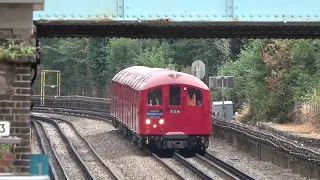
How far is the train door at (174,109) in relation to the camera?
69.2 ft

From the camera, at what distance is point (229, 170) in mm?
18406

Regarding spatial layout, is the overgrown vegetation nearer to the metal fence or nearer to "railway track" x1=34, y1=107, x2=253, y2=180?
the metal fence

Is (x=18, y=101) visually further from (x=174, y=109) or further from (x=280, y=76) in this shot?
(x=280, y=76)

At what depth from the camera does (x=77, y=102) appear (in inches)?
1751

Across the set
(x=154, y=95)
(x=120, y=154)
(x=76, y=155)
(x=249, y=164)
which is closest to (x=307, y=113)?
(x=249, y=164)

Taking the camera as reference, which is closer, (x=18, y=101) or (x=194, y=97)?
(x=18, y=101)

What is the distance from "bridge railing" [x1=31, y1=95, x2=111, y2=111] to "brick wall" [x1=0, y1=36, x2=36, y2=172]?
100 feet

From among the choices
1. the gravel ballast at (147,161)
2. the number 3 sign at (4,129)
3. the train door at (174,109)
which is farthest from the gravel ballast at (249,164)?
the number 3 sign at (4,129)

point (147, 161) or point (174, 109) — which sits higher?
point (174, 109)

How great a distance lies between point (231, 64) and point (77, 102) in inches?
428

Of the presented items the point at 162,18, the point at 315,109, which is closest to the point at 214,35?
the point at 162,18

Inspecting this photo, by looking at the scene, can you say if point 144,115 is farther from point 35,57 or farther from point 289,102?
point 35,57

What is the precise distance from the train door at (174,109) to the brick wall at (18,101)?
37.6 feet

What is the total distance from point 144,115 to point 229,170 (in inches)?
142
